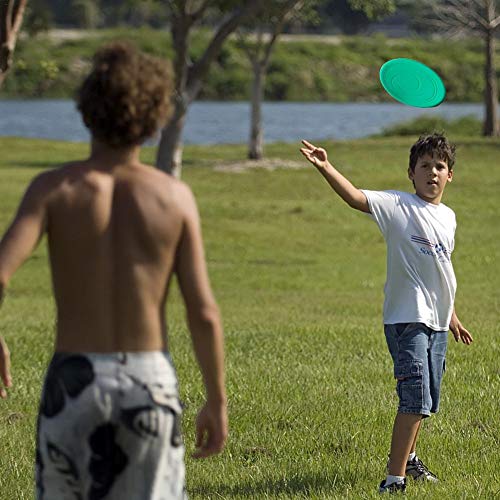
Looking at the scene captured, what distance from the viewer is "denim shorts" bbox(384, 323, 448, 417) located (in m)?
5.68

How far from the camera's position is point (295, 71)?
90688 millimetres

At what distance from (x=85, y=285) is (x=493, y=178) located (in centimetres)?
2724

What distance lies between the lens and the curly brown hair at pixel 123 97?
11.4 ft

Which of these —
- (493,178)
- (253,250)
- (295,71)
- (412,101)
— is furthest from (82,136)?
(412,101)

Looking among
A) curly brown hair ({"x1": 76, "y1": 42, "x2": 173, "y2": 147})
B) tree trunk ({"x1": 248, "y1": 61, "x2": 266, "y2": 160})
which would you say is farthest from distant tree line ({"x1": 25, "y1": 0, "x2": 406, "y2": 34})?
curly brown hair ({"x1": 76, "y1": 42, "x2": 173, "y2": 147})

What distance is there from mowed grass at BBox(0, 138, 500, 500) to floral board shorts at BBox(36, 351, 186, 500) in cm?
222

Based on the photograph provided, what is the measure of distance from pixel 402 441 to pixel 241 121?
56.1m

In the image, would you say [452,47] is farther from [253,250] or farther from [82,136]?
[253,250]

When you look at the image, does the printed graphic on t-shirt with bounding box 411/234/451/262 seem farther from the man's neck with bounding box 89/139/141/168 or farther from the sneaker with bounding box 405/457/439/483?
the man's neck with bounding box 89/139/141/168

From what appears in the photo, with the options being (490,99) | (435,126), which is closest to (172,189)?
(490,99)

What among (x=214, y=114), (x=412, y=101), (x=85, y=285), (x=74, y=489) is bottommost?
(x=214, y=114)

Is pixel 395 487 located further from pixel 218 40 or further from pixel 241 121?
pixel 241 121

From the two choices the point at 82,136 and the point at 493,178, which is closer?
the point at 493,178

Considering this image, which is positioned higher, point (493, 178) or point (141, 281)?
point (141, 281)
